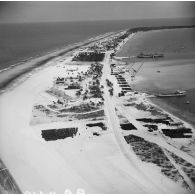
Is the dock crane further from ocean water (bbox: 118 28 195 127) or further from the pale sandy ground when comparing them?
the pale sandy ground

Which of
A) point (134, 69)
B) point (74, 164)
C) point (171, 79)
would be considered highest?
point (134, 69)

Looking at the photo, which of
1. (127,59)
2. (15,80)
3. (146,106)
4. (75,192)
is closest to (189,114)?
(146,106)

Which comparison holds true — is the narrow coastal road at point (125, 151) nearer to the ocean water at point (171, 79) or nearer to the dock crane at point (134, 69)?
the ocean water at point (171, 79)

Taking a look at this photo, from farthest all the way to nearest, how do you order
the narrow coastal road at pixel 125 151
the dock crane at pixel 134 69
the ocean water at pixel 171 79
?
1. the dock crane at pixel 134 69
2. the ocean water at pixel 171 79
3. the narrow coastal road at pixel 125 151

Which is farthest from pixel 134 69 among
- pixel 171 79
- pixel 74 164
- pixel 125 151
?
pixel 74 164

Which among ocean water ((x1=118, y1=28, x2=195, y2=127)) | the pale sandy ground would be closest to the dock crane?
ocean water ((x1=118, y1=28, x2=195, y2=127))

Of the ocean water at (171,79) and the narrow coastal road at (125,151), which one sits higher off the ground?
the ocean water at (171,79)

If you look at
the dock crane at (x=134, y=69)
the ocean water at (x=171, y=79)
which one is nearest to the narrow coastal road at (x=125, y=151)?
the ocean water at (x=171, y=79)

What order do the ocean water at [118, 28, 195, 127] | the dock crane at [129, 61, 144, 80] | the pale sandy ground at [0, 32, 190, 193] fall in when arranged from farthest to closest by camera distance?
1. the dock crane at [129, 61, 144, 80]
2. the ocean water at [118, 28, 195, 127]
3. the pale sandy ground at [0, 32, 190, 193]

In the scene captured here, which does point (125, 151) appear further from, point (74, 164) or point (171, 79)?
point (171, 79)
